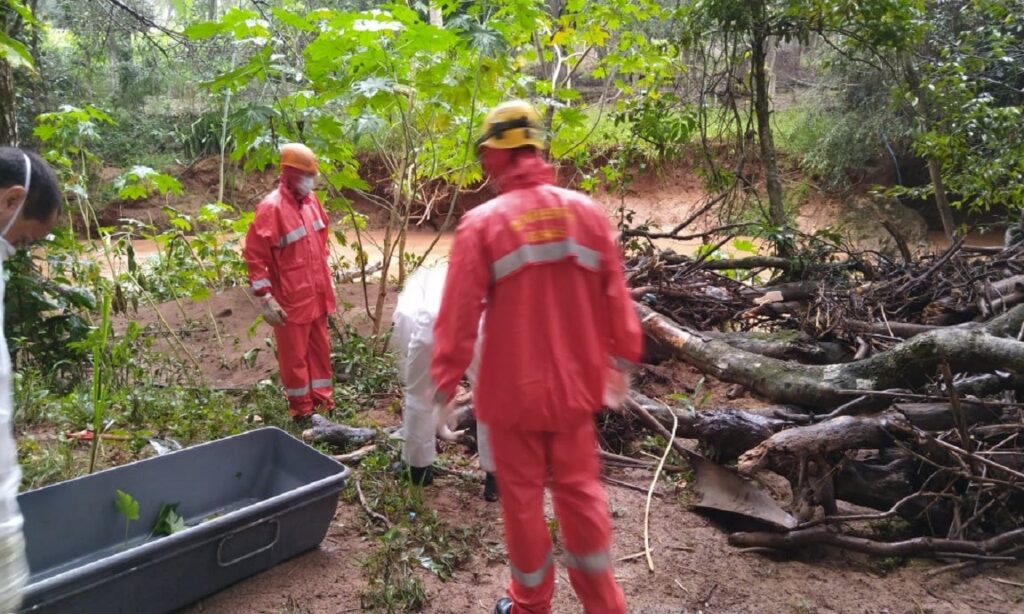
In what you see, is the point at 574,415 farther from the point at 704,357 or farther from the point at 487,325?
the point at 704,357

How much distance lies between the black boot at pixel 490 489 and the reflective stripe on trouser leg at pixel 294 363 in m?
1.59

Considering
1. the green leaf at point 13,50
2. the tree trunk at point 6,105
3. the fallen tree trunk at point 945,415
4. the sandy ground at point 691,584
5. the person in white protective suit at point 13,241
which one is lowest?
the sandy ground at point 691,584

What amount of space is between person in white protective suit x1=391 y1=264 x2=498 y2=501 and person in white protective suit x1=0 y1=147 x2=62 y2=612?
171cm

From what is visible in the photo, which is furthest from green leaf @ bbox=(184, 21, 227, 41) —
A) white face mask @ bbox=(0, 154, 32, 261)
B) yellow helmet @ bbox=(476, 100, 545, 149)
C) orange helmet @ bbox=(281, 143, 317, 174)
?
white face mask @ bbox=(0, 154, 32, 261)

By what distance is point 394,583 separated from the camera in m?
2.62

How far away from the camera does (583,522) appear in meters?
2.23

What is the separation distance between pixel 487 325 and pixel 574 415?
1.35 feet

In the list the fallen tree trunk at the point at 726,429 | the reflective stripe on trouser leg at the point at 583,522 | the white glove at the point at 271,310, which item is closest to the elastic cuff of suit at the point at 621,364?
the reflective stripe on trouser leg at the point at 583,522

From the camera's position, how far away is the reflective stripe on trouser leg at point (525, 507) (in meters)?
2.24

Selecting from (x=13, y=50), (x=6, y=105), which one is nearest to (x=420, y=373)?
(x=13, y=50)

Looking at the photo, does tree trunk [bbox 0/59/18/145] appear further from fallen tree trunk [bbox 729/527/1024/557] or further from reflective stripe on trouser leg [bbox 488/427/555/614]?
fallen tree trunk [bbox 729/527/1024/557]

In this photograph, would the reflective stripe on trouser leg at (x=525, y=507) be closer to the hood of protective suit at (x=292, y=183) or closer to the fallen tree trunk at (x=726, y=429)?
the fallen tree trunk at (x=726, y=429)

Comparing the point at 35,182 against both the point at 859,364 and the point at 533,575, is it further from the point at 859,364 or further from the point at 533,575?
the point at 859,364

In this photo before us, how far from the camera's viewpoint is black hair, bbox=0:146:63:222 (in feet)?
5.31
